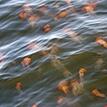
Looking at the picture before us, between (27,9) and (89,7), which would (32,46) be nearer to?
(89,7)

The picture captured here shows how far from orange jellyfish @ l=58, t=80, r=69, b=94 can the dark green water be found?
11 cm

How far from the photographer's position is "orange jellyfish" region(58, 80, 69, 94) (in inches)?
313

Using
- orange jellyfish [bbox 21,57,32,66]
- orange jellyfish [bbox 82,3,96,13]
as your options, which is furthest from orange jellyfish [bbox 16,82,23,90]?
orange jellyfish [bbox 82,3,96,13]

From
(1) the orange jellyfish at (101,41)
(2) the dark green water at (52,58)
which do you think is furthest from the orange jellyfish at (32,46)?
(1) the orange jellyfish at (101,41)

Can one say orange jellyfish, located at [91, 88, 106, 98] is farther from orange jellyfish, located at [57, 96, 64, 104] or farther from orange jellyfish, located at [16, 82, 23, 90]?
orange jellyfish, located at [16, 82, 23, 90]

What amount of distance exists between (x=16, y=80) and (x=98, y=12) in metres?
3.61

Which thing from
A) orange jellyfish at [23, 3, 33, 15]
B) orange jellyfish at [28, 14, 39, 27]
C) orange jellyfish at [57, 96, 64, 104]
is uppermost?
orange jellyfish at [23, 3, 33, 15]

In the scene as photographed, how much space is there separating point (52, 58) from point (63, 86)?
4.36 ft

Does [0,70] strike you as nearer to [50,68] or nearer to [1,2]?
[50,68]

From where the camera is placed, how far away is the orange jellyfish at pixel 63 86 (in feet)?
26.1

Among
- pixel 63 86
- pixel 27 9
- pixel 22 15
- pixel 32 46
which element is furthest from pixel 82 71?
pixel 27 9

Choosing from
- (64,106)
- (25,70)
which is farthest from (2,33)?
(64,106)

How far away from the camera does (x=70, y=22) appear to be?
10688 mm

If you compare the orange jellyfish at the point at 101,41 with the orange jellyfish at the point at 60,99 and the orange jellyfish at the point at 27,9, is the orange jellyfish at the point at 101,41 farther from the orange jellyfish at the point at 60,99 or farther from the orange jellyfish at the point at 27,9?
the orange jellyfish at the point at 27,9
